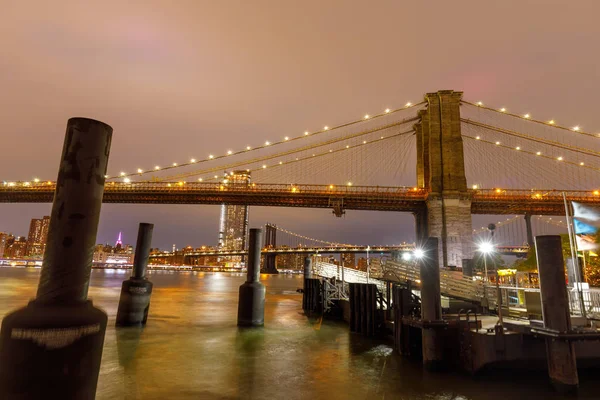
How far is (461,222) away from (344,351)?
91.3 feet

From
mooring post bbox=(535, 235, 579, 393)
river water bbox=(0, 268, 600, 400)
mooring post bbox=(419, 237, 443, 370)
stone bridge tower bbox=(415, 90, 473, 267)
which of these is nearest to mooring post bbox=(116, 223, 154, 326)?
river water bbox=(0, 268, 600, 400)

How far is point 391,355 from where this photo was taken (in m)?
11.6

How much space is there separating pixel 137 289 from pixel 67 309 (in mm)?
12180

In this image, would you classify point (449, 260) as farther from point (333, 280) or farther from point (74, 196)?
point (74, 196)

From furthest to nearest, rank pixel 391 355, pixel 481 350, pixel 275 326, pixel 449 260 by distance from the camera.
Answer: pixel 449 260
pixel 275 326
pixel 391 355
pixel 481 350

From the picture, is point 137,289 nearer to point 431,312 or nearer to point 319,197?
point 431,312

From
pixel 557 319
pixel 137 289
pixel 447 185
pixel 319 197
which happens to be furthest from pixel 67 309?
pixel 319 197

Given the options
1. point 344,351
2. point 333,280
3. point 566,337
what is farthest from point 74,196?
point 333,280

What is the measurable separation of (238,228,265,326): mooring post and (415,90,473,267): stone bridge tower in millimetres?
23515

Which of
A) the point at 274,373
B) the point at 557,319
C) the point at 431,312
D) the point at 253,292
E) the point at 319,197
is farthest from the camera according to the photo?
the point at 319,197

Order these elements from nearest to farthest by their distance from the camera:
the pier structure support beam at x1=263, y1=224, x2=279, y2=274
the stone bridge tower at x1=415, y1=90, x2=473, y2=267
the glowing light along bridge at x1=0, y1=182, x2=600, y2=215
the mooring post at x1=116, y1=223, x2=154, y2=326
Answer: the mooring post at x1=116, y1=223, x2=154, y2=326
the stone bridge tower at x1=415, y1=90, x2=473, y2=267
the glowing light along bridge at x1=0, y1=182, x2=600, y2=215
the pier structure support beam at x1=263, y1=224, x2=279, y2=274

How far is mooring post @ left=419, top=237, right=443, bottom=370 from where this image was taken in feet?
32.5

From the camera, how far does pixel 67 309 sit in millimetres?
3256

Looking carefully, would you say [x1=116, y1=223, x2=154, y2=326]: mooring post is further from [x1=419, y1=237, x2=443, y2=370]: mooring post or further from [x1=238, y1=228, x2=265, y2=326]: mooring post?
[x1=419, y1=237, x2=443, y2=370]: mooring post
